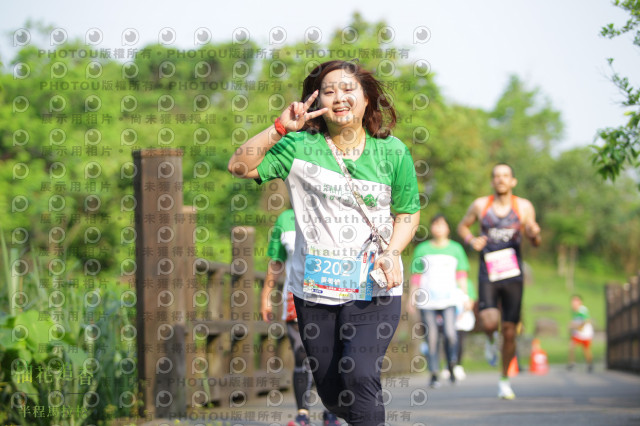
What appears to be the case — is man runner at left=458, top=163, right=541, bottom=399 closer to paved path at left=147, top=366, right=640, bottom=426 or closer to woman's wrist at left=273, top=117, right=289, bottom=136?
paved path at left=147, top=366, right=640, bottom=426

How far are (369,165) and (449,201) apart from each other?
114ft

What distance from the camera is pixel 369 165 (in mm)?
4168

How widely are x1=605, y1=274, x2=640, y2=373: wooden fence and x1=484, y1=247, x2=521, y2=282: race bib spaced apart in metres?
7.01

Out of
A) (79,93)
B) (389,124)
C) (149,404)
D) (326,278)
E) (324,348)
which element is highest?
(79,93)

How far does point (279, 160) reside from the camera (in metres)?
4.16

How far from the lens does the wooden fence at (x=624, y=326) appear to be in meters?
15.3

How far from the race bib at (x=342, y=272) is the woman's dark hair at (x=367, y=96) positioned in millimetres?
587

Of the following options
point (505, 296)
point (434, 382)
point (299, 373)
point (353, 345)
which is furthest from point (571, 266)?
point (353, 345)

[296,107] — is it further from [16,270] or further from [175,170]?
[16,270]

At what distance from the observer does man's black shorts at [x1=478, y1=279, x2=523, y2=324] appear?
8.52 meters

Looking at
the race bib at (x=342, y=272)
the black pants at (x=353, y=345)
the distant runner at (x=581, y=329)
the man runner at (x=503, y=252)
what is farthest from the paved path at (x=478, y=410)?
the distant runner at (x=581, y=329)

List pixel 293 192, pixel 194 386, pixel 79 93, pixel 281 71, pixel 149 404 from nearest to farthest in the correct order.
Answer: pixel 293 192
pixel 149 404
pixel 194 386
pixel 281 71
pixel 79 93

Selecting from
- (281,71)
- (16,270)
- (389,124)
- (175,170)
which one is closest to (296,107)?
(389,124)

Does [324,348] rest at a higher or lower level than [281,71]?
lower
